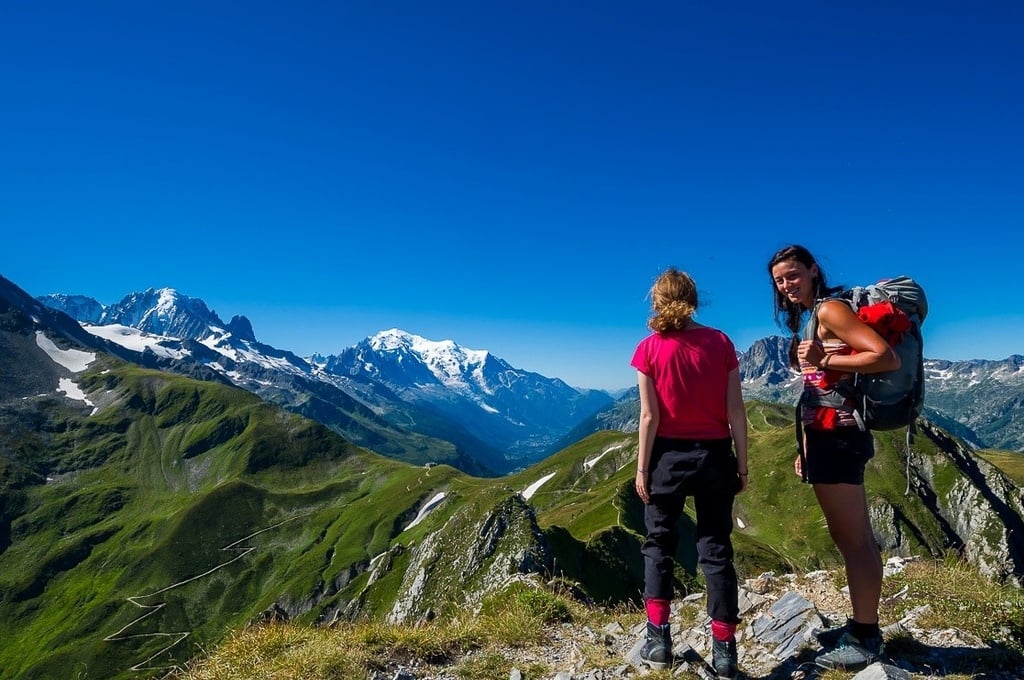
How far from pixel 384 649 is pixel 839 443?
7045 millimetres

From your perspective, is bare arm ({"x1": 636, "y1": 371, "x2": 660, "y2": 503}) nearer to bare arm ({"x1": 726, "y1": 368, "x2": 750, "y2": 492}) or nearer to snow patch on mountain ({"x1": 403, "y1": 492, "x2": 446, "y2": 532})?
bare arm ({"x1": 726, "y1": 368, "x2": 750, "y2": 492})

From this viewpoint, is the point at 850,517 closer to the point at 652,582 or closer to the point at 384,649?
the point at 652,582

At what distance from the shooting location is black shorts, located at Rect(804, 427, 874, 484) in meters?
6.73

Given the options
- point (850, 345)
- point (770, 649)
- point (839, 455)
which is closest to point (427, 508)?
point (770, 649)

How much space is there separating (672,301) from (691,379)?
43.2 inches

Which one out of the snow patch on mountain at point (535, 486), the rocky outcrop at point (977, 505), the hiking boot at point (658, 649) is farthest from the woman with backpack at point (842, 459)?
the snow patch on mountain at point (535, 486)

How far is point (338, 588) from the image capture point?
141250 mm

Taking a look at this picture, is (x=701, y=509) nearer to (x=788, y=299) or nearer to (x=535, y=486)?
(x=788, y=299)

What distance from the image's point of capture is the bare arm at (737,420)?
743 centimetres

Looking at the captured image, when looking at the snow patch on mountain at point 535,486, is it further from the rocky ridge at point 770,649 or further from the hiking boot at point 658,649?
the hiking boot at point 658,649

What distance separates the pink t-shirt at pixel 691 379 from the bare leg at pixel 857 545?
1.49 meters

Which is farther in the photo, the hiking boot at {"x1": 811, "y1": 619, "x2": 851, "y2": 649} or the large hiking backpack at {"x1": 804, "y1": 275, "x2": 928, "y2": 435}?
the hiking boot at {"x1": 811, "y1": 619, "x2": 851, "y2": 649}

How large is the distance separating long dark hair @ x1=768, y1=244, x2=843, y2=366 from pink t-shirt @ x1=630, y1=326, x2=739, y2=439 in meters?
0.91

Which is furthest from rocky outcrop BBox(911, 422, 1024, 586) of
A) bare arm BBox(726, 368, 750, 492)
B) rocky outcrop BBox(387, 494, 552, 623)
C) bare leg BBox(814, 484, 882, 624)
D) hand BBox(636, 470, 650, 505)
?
hand BBox(636, 470, 650, 505)
